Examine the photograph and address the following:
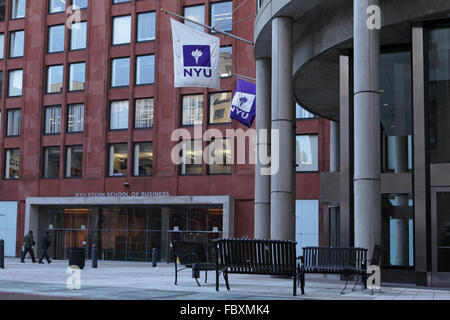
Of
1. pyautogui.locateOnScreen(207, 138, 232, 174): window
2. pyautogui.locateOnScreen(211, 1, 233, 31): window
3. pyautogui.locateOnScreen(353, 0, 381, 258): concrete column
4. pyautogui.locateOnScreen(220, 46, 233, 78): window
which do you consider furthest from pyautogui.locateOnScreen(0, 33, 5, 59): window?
pyautogui.locateOnScreen(353, 0, 381, 258): concrete column

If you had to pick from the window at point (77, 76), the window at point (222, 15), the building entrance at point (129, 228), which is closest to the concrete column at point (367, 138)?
the building entrance at point (129, 228)

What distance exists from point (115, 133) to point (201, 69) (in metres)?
21.9

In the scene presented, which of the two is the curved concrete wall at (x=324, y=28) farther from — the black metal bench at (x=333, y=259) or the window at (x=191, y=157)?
the window at (x=191, y=157)

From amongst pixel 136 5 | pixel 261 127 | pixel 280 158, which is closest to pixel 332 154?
pixel 261 127

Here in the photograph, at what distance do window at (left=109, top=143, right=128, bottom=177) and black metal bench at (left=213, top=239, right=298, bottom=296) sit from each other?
30693mm

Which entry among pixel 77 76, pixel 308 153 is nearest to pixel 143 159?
pixel 77 76

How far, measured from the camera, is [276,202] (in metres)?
18.7

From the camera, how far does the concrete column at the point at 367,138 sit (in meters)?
14.8

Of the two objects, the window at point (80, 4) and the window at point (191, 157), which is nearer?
the window at point (191, 157)

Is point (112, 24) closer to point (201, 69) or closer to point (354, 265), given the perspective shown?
point (201, 69)

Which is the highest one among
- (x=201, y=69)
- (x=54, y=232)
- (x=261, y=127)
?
(x=201, y=69)

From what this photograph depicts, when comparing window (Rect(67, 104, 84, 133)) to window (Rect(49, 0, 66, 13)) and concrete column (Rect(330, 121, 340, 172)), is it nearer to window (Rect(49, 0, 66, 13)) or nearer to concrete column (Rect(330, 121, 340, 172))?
window (Rect(49, 0, 66, 13))

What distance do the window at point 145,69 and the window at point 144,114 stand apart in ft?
4.42

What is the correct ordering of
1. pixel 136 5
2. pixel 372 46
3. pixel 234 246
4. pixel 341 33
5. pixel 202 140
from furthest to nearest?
pixel 136 5 → pixel 202 140 → pixel 341 33 → pixel 372 46 → pixel 234 246
